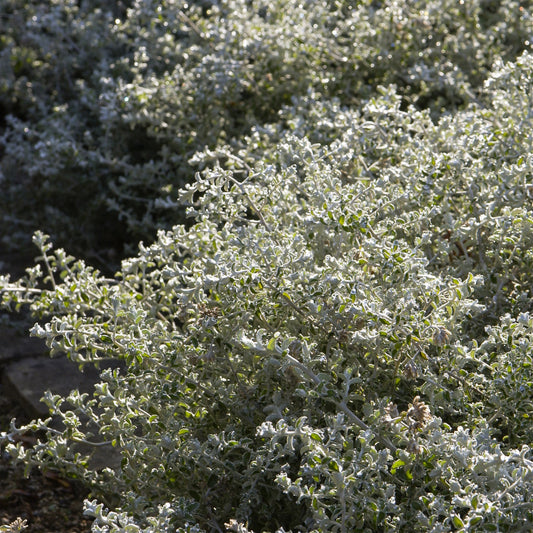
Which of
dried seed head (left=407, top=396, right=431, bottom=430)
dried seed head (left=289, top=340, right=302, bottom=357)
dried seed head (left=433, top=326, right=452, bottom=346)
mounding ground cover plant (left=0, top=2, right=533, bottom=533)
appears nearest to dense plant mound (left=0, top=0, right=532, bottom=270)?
mounding ground cover plant (left=0, top=2, right=533, bottom=533)

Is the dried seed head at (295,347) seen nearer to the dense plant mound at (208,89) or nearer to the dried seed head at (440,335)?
the dried seed head at (440,335)

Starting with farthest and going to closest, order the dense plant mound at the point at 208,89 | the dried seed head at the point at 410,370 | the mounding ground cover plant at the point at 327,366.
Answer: the dense plant mound at the point at 208,89 → the dried seed head at the point at 410,370 → the mounding ground cover plant at the point at 327,366

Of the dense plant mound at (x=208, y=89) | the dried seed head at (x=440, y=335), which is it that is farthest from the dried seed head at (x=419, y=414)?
the dense plant mound at (x=208, y=89)

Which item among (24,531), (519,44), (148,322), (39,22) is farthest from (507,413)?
(39,22)

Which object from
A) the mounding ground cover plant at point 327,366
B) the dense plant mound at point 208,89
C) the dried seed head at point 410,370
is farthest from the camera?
the dense plant mound at point 208,89

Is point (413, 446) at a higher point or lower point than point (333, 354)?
Result: lower

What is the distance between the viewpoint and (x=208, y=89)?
414 centimetres

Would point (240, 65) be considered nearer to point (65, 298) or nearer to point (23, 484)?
point (65, 298)

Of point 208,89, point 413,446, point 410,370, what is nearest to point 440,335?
point 410,370

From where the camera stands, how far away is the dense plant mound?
4148mm

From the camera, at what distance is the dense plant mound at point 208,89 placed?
13.6ft

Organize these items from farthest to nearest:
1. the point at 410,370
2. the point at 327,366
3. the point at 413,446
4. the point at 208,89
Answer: the point at 208,89 < the point at 327,366 < the point at 410,370 < the point at 413,446

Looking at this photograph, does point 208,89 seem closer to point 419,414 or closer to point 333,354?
point 333,354

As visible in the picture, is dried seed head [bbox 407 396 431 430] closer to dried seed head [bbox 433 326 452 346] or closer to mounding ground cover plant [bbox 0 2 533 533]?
mounding ground cover plant [bbox 0 2 533 533]
